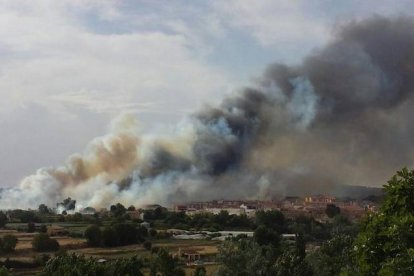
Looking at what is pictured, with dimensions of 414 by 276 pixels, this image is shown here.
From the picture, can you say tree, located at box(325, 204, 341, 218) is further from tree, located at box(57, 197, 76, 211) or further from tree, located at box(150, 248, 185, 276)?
tree, located at box(150, 248, 185, 276)

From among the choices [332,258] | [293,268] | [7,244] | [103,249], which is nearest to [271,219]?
[103,249]

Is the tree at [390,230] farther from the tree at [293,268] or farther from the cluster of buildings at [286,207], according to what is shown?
the cluster of buildings at [286,207]

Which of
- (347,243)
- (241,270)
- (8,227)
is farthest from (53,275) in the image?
(8,227)

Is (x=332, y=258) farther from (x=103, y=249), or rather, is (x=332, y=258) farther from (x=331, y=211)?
(x=331, y=211)

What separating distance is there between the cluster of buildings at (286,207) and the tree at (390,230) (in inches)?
3221

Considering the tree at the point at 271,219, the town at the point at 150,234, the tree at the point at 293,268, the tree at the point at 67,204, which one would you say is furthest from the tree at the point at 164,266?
the tree at the point at 67,204

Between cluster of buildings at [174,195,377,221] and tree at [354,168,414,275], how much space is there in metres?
81.8

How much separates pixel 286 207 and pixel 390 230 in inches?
4111

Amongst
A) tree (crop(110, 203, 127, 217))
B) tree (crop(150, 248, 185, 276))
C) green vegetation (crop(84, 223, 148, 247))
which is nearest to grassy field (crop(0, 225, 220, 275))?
green vegetation (crop(84, 223, 148, 247))

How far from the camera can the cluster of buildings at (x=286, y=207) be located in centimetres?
10362

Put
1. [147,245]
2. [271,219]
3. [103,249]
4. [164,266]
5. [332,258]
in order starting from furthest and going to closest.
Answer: [271,219]
[147,245]
[103,249]
[164,266]
[332,258]

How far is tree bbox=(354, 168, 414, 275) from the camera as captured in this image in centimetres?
1359

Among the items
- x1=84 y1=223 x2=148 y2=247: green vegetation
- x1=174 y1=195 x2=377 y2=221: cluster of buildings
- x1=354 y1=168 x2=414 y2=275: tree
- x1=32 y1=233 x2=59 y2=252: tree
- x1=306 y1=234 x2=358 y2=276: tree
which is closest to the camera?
x1=354 y1=168 x2=414 y2=275: tree

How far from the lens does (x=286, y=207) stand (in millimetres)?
116812
